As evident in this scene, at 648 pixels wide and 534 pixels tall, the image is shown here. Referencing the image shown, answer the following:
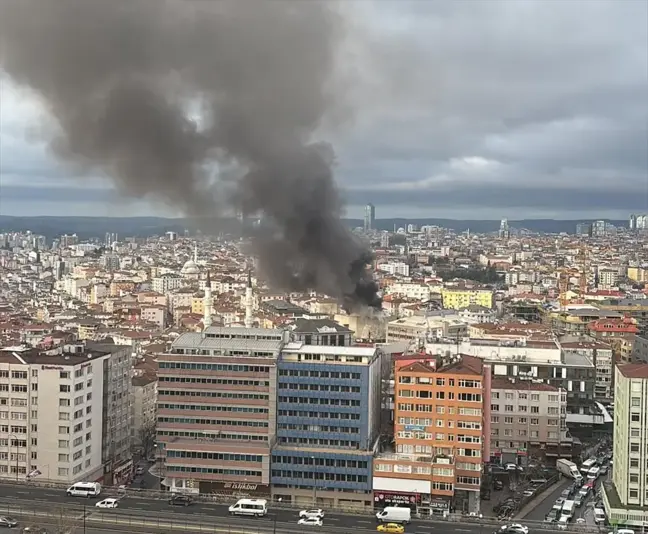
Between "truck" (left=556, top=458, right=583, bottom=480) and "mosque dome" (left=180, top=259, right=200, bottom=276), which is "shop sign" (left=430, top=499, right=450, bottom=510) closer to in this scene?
"truck" (left=556, top=458, right=583, bottom=480)

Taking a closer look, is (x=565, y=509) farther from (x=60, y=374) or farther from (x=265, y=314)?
(x=265, y=314)

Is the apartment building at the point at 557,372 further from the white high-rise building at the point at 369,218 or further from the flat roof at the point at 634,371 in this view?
the white high-rise building at the point at 369,218

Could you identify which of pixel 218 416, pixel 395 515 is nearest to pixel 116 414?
pixel 218 416

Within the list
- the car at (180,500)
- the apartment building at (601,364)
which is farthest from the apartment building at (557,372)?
the car at (180,500)

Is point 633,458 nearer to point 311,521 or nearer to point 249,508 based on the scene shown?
point 311,521

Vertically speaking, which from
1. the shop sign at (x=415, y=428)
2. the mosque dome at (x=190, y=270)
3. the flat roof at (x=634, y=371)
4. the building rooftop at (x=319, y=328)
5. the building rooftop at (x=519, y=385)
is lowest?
the shop sign at (x=415, y=428)
